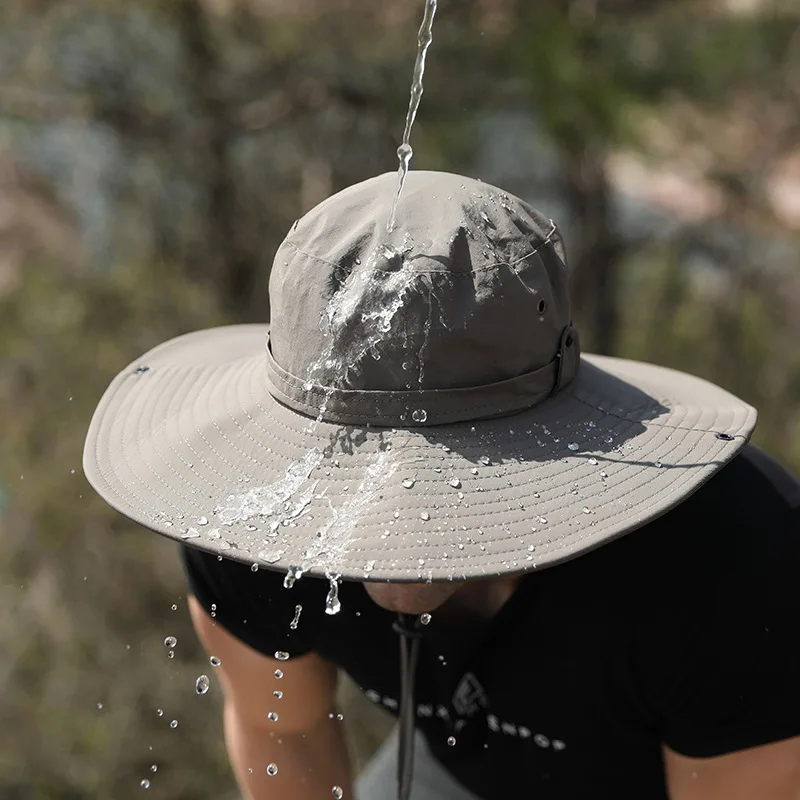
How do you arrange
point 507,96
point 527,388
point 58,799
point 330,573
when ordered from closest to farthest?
1. point 330,573
2. point 527,388
3. point 58,799
4. point 507,96

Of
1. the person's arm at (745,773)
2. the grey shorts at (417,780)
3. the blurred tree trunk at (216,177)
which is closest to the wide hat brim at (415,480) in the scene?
the person's arm at (745,773)

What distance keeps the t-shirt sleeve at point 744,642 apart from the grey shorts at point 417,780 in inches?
24.7

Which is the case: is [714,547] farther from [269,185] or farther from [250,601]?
[269,185]

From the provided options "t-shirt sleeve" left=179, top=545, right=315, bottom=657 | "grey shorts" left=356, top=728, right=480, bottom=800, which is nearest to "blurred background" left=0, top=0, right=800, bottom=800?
"grey shorts" left=356, top=728, right=480, bottom=800

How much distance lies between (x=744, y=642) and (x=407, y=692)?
52 cm

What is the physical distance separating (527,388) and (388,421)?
17 centimetres

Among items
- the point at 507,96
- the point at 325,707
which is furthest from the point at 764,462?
the point at 507,96

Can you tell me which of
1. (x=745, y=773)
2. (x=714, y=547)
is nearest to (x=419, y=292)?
(x=714, y=547)

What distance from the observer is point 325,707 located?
1.64 m

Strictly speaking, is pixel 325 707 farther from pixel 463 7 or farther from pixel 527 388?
pixel 463 7

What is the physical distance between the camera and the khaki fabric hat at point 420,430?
94 cm

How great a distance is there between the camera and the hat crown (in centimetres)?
96

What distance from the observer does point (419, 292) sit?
955 mm

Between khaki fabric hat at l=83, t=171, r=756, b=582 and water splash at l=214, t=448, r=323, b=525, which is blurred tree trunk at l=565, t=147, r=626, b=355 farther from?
Result: water splash at l=214, t=448, r=323, b=525
